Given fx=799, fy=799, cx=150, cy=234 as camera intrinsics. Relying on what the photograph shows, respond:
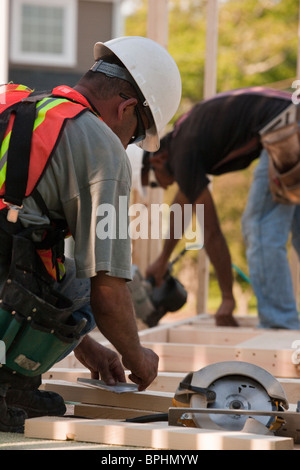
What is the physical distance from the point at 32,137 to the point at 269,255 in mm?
3161

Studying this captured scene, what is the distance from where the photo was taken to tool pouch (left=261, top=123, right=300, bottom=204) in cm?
493

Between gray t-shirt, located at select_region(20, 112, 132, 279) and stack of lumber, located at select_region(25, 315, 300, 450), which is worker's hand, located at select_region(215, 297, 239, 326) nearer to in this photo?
stack of lumber, located at select_region(25, 315, 300, 450)

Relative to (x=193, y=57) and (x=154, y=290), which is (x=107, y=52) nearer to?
(x=154, y=290)

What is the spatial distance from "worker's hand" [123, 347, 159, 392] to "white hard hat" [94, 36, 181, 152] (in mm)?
831

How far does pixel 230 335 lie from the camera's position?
15.6ft

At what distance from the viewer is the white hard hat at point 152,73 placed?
8.93 feet

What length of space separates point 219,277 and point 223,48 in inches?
474

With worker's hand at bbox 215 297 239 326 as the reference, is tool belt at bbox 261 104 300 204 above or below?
above

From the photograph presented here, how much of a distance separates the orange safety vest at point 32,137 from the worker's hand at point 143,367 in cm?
39

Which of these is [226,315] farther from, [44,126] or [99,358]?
[44,126]

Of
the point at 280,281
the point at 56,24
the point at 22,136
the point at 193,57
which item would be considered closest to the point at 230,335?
the point at 280,281

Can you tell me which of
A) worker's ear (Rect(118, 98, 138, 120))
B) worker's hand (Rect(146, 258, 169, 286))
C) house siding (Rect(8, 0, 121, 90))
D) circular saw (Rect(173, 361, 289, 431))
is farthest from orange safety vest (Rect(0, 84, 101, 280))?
house siding (Rect(8, 0, 121, 90))

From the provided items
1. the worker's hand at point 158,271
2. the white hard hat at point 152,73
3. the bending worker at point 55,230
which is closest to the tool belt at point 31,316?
the bending worker at point 55,230

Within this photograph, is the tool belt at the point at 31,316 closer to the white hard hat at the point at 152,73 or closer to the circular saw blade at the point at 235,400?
the circular saw blade at the point at 235,400
